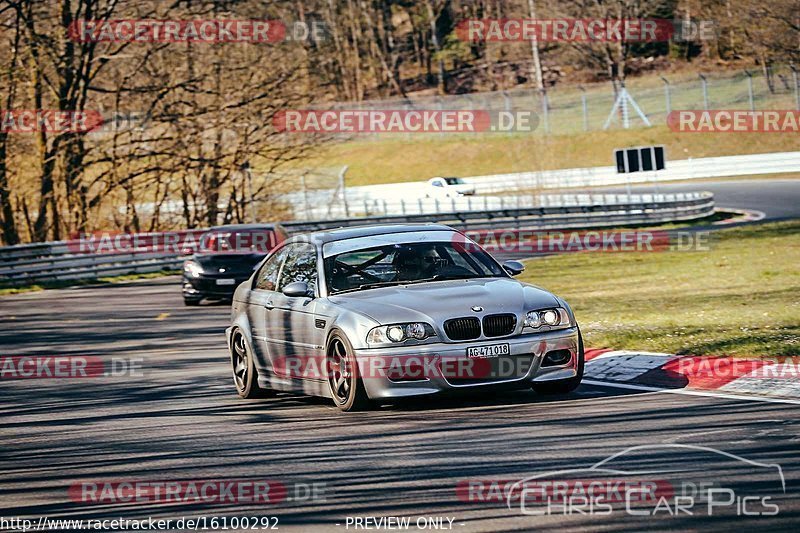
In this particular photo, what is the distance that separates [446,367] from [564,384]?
1.15 meters

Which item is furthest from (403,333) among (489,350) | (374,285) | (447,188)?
(447,188)

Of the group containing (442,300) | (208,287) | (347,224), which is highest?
(442,300)

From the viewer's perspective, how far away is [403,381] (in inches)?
393

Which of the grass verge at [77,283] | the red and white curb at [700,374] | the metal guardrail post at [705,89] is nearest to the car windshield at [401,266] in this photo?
the red and white curb at [700,374]

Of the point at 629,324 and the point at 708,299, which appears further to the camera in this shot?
the point at 708,299

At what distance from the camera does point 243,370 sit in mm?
12172

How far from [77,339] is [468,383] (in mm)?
11033

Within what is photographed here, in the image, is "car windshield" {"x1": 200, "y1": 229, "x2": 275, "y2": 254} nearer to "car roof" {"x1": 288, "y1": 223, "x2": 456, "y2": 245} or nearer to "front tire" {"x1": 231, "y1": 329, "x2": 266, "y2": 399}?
"front tire" {"x1": 231, "y1": 329, "x2": 266, "y2": 399}

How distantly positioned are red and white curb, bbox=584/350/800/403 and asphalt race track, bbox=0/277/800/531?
0.43 m

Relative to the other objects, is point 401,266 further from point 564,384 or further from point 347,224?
point 347,224

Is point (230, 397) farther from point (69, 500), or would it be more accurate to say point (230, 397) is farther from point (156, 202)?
point (156, 202)

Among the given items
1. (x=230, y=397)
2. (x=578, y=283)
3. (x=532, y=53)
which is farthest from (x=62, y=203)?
(x=532, y=53)

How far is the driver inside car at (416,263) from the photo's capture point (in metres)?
11.2

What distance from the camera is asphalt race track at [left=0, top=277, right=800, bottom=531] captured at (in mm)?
6785
